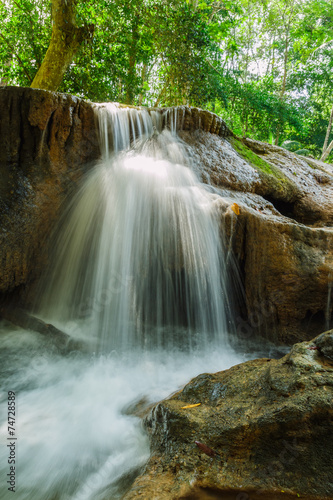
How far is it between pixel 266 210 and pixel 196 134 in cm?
192

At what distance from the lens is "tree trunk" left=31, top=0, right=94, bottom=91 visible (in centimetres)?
700

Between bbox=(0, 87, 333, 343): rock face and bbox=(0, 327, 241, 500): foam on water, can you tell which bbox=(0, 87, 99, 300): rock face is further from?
bbox=(0, 327, 241, 500): foam on water

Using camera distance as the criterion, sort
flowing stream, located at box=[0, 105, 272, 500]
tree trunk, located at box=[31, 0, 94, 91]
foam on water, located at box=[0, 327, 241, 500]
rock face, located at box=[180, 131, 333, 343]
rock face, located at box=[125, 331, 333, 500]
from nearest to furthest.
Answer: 1. rock face, located at box=[125, 331, 333, 500]
2. foam on water, located at box=[0, 327, 241, 500]
3. flowing stream, located at box=[0, 105, 272, 500]
4. rock face, located at box=[180, 131, 333, 343]
5. tree trunk, located at box=[31, 0, 94, 91]

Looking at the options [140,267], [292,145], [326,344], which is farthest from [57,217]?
[292,145]

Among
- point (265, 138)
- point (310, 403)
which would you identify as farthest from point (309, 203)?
point (265, 138)

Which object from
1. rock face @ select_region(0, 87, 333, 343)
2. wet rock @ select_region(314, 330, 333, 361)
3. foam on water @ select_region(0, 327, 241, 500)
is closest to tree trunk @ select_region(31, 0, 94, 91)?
rock face @ select_region(0, 87, 333, 343)

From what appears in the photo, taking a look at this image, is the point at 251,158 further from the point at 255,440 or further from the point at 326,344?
the point at 255,440

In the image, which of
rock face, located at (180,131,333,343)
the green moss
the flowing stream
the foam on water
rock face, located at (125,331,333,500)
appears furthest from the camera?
the green moss

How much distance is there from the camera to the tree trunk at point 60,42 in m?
7.00

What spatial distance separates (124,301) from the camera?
371cm

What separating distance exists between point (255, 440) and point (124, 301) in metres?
2.42

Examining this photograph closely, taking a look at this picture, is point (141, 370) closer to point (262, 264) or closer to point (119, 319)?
point (119, 319)

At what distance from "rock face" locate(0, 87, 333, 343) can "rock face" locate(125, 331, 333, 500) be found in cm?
176

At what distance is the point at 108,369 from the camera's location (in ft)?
10.00
